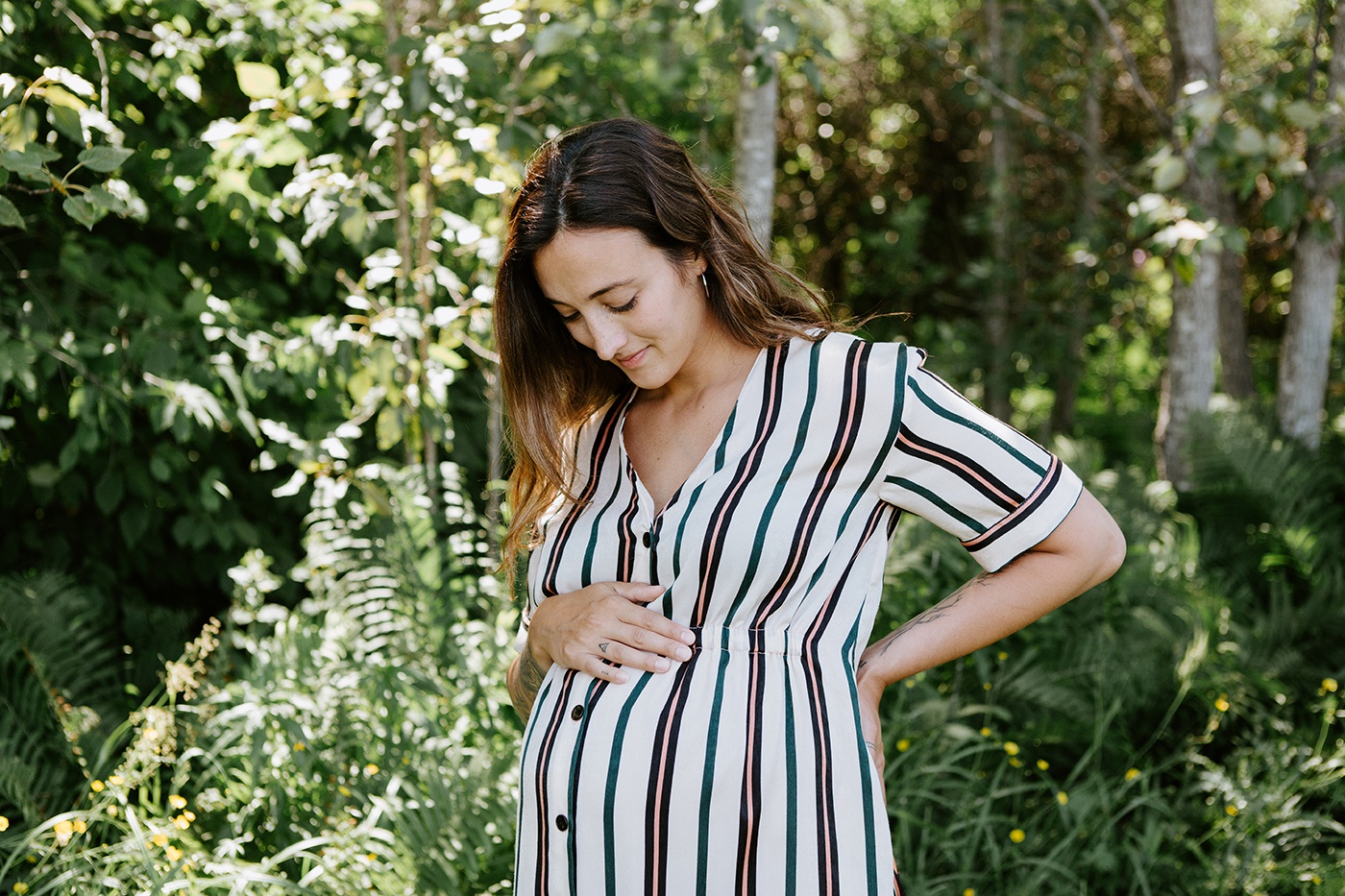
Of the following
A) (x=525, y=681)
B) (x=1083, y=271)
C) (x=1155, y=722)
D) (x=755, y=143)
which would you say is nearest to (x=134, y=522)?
(x=525, y=681)

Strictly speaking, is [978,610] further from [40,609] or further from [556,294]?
[40,609]

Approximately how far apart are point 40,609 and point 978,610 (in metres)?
2.54

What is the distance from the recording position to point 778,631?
1.45 m

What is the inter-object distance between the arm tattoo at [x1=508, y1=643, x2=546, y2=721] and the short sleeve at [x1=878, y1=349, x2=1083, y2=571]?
664mm

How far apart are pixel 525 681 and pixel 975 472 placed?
806 mm

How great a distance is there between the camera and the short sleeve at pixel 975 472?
1.40m

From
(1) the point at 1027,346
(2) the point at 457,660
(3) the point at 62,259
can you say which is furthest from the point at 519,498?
(1) the point at 1027,346

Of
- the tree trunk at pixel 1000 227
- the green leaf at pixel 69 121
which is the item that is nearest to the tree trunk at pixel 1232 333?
the tree trunk at pixel 1000 227

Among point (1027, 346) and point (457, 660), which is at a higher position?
point (1027, 346)

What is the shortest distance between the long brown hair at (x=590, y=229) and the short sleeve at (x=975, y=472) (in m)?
0.19

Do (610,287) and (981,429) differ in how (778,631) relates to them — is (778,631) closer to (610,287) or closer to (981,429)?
(981,429)

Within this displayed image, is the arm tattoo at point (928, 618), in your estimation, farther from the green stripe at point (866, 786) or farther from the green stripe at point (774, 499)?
the green stripe at point (774, 499)

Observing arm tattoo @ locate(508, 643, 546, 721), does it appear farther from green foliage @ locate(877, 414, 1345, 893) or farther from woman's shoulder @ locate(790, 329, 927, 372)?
green foliage @ locate(877, 414, 1345, 893)

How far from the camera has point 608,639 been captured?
1.48m
